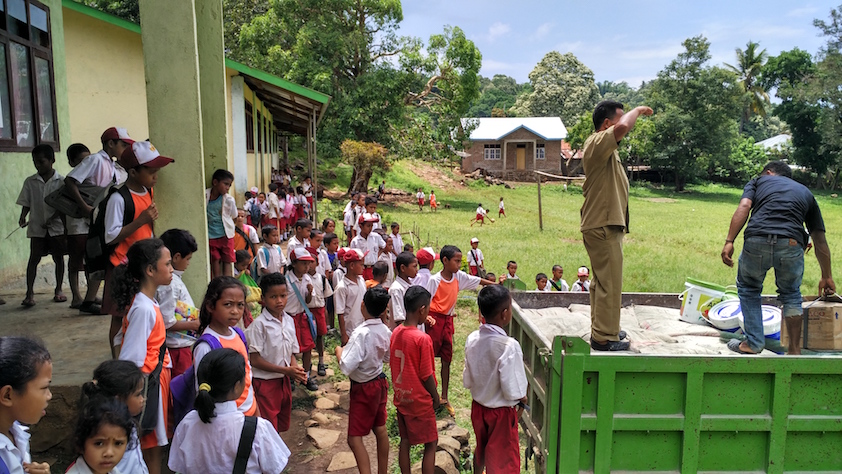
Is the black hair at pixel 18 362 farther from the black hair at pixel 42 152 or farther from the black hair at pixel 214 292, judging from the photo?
the black hair at pixel 42 152

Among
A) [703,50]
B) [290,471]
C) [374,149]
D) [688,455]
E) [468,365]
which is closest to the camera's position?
[688,455]

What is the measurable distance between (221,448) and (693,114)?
4140cm

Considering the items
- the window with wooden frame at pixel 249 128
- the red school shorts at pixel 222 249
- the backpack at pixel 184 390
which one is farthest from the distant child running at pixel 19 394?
the window with wooden frame at pixel 249 128

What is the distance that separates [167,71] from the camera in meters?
4.03

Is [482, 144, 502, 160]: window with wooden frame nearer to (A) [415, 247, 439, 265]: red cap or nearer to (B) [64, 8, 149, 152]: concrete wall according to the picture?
(B) [64, 8, 149, 152]: concrete wall

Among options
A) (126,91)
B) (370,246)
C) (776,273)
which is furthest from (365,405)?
(126,91)

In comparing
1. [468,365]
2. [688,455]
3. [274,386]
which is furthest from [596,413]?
[274,386]

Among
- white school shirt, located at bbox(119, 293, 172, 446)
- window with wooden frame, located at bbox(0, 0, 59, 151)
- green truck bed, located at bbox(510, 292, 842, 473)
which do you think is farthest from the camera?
window with wooden frame, located at bbox(0, 0, 59, 151)

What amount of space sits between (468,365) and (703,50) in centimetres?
4172

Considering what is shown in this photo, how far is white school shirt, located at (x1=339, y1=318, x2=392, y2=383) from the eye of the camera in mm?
3740

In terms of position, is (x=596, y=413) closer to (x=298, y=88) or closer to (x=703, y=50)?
(x=298, y=88)

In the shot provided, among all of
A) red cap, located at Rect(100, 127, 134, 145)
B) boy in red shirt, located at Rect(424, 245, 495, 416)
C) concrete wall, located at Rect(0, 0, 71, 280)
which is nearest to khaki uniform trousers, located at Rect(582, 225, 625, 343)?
boy in red shirt, located at Rect(424, 245, 495, 416)

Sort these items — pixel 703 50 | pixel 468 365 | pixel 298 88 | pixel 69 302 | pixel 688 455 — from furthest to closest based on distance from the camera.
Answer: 1. pixel 703 50
2. pixel 298 88
3. pixel 69 302
4. pixel 468 365
5. pixel 688 455

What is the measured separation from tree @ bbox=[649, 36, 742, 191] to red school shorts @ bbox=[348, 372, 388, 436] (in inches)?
1533
